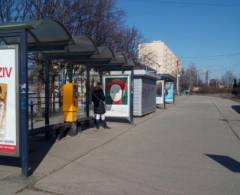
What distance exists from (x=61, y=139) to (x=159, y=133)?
3.86 m

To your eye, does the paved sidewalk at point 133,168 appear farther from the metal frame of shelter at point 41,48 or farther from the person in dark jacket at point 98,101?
the person in dark jacket at point 98,101

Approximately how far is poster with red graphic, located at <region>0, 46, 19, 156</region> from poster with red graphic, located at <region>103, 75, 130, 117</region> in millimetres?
9101

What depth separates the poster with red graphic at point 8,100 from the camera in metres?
6.32

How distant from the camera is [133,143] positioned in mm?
10305

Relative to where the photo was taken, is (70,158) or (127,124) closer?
(70,158)

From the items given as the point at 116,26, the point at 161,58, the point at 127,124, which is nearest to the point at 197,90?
the point at 161,58

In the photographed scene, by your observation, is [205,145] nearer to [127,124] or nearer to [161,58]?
[127,124]

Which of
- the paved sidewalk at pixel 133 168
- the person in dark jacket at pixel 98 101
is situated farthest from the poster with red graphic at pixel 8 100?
the person in dark jacket at pixel 98 101

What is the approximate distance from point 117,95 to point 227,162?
26.1 ft

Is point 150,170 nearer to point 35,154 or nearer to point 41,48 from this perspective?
point 35,154

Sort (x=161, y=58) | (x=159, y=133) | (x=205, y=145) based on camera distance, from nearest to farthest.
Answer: (x=205, y=145) < (x=159, y=133) < (x=161, y=58)

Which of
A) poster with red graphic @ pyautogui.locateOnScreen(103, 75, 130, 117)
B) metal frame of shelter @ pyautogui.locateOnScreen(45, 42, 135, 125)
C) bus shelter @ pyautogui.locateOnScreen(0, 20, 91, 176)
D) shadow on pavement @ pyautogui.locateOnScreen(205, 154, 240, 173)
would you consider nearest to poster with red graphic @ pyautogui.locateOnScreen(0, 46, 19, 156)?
bus shelter @ pyautogui.locateOnScreen(0, 20, 91, 176)

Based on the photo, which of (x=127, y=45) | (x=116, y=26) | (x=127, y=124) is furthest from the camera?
(x=127, y=45)

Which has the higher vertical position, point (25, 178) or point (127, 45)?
point (127, 45)
